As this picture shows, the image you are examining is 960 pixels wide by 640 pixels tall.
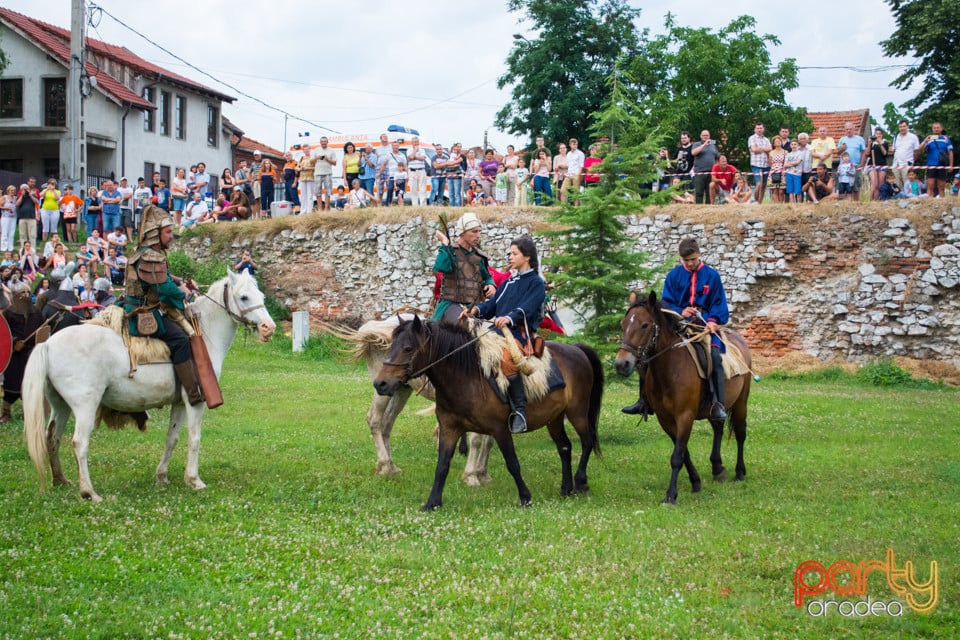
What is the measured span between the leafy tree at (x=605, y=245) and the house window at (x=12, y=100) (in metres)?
40.8

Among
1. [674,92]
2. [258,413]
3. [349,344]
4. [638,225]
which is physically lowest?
[258,413]

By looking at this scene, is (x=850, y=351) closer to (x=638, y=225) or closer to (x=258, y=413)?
(x=638, y=225)

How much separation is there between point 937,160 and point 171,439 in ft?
68.1

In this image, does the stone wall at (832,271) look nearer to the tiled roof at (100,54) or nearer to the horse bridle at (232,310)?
the horse bridle at (232,310)

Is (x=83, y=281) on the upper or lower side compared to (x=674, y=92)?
lower

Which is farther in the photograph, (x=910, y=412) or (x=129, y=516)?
(x=910, y=412)

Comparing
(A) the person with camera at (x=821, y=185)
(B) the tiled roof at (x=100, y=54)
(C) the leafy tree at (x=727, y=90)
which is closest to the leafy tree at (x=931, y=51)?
(C) the leafy tree at (x=727, y=90)

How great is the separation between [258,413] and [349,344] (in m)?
5.72

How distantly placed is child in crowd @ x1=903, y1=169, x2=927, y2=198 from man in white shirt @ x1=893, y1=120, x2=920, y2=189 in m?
0.14

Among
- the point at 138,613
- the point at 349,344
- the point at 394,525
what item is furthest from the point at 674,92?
the point at 138,613

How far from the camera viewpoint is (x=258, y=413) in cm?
1598

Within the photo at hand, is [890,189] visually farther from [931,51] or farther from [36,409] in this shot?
[36,409]

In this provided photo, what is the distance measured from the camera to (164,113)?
165 feet

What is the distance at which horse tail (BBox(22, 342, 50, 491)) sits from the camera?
8453 millimetres
